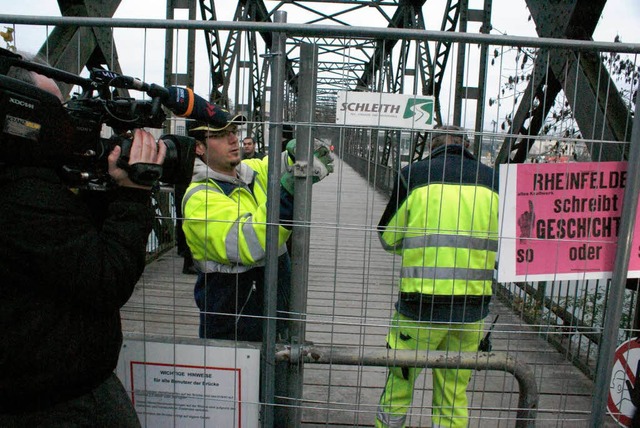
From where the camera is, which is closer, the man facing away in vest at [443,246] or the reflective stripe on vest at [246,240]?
the reflective stripe on vest at [246,240]

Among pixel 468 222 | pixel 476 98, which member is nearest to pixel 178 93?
pixel 476 98

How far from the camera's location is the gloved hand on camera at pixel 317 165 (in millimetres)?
1855

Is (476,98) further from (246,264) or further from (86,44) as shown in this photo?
(86,44)

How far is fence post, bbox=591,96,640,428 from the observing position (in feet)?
5.99

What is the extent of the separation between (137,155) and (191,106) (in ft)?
0.77

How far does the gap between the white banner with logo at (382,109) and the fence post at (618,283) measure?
76 cm

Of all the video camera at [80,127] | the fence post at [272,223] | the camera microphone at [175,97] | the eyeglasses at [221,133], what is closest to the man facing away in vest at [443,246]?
the fence post at [272,223]

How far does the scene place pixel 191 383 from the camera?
1.97 m

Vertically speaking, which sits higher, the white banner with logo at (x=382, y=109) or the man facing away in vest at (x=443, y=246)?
the white banner with logo at (x=382, y=109)

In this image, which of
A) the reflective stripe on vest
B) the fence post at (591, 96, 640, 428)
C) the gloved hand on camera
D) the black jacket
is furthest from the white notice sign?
the fence post at (591, 96, 640, 428)

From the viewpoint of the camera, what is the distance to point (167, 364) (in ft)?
6.50

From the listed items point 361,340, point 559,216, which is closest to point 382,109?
point 559,216

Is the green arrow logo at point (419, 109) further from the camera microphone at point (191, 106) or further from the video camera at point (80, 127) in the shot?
the video camera at point (80, 127)

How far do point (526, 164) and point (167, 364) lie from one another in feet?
5.15
